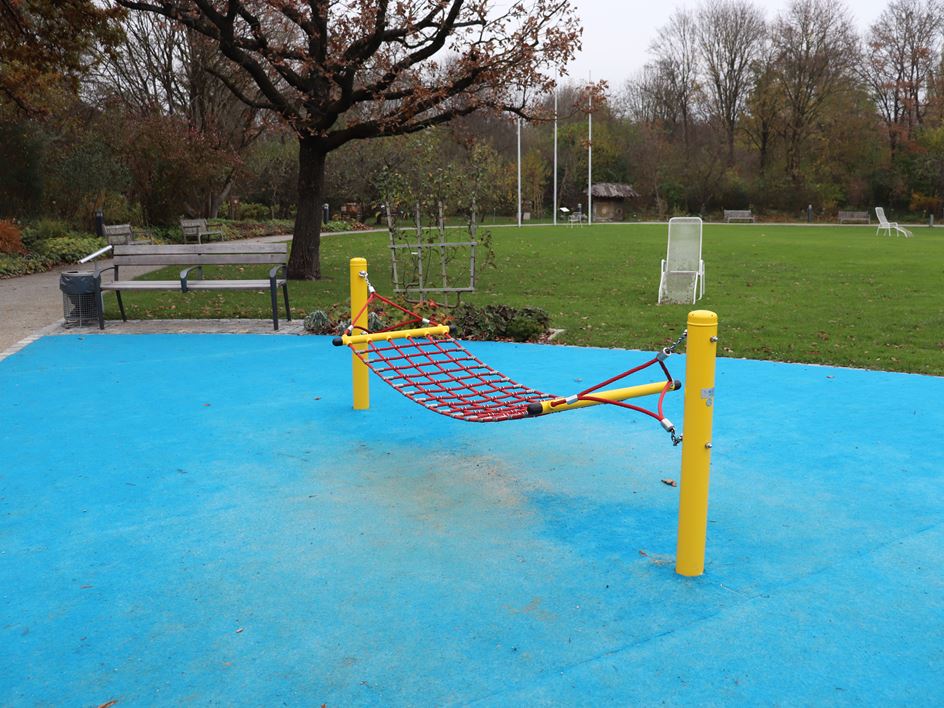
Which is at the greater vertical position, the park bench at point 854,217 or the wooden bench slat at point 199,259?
the wooden bench slat at point 199,259

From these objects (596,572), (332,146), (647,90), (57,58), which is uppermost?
(647,90)

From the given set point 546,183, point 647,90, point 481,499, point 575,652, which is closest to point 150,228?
point 481,499

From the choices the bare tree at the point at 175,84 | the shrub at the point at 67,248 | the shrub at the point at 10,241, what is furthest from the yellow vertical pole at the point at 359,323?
the bare tree at the point at 175,84

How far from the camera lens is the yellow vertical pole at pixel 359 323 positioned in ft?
20.2

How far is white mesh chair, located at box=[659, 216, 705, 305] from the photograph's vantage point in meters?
12.5

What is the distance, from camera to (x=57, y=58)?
48.5 feet

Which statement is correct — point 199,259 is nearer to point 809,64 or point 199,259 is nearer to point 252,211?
point 252,211

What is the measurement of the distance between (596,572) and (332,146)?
40.1ft

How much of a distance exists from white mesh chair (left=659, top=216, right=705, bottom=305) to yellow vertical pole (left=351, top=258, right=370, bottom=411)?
22.7ft

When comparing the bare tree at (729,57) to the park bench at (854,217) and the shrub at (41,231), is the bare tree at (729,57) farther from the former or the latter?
the shrub at (41,231)

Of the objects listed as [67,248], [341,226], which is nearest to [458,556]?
[67,248]

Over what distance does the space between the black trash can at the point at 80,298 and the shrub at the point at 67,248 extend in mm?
8471

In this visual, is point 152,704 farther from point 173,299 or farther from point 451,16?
point 451,16

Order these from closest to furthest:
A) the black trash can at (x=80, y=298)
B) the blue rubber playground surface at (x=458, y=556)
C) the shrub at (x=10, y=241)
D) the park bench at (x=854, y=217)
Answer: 1. the blue rubber playground surface at (x=458, y=556)
2. the black trash can at (x=80, y=298)
3. the shrub at (x=10, y=241)
4. the park bench at (x=854, y=217)
